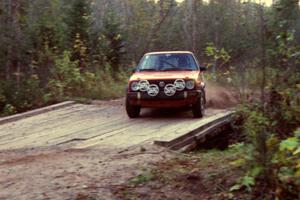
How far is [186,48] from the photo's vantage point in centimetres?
3328

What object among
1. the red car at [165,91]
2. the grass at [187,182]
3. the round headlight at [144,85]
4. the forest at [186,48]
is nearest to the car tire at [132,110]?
the red car at [165,91]

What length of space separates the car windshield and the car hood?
1.30ft

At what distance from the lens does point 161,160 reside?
7.70 metres

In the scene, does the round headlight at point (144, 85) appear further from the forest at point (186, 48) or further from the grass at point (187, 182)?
the grass at point (187, 182)

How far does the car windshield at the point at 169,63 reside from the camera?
13.5 metres

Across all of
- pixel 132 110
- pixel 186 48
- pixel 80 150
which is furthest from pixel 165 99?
pixel 186 48

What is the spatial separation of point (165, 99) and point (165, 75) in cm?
70

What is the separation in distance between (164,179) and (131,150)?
2209 millimetres

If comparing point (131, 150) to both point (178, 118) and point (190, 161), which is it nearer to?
point (190, 161)

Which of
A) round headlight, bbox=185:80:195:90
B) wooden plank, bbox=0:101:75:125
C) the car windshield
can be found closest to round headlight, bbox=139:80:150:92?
round headlight, bbox=185:80:195:90

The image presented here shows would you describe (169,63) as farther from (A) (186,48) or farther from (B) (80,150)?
(A) (186,48)

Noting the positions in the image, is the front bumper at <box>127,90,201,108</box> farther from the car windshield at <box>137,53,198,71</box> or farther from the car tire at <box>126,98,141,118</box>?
the car windshield at <box>137,53,198,71</box>

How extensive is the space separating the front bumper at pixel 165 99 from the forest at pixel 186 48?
96 cm

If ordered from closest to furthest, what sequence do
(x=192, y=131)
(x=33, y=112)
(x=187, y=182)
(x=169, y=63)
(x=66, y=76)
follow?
(x=187, y=182) < (x=192, y=131) < (x=169, y=63) < (x=33, y=112) < (x=66, y=76)
